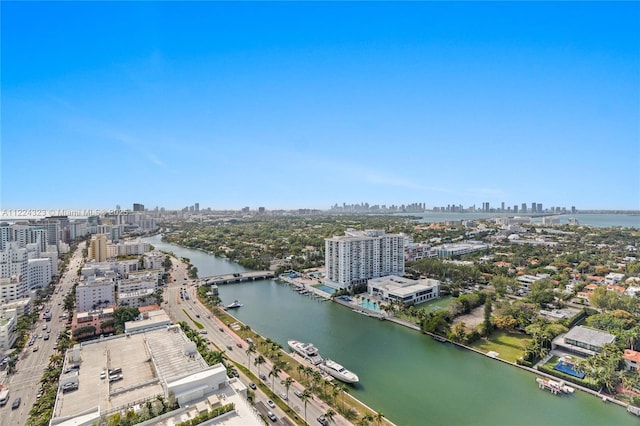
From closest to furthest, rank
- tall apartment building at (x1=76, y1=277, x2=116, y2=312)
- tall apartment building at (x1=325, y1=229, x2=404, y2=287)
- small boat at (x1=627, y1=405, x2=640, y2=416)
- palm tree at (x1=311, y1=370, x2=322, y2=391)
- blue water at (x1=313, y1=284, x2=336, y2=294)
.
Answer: small boat at (x1=627, y1=405, x2=640, y2=416) < palm tree at (x1=311, y1=370, x2=322, y2=391) < tall apartment building at (x1=76, y1=277, x2=116, y2=312) < blue water at (x1=313, y1=284, x2=336, y2=294) < tall apartment building at (x1=325, y1=229, x2=404, y2=287)

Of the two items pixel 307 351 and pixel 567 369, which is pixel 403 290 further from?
pixel 567 369

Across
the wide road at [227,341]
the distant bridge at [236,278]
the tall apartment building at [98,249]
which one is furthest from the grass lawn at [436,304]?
the tall apartment building at [98,249]

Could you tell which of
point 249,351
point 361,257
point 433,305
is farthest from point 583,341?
point 361,257

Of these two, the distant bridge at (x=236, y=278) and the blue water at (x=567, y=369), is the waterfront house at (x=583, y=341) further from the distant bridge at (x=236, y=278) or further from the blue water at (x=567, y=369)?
the distant bridge at (x=236, y=278)

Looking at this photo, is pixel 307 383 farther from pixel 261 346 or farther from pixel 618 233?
pixel 618 233

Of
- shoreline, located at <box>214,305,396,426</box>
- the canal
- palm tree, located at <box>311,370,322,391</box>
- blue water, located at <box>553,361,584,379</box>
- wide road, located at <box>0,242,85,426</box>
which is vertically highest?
palm tree, located at <box>311,370,322,391</box>

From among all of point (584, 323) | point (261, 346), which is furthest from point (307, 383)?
point (584, 323)

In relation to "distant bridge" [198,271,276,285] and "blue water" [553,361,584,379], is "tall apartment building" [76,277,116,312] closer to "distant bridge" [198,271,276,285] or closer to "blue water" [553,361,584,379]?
"distant bridge" [198,271,276,285]

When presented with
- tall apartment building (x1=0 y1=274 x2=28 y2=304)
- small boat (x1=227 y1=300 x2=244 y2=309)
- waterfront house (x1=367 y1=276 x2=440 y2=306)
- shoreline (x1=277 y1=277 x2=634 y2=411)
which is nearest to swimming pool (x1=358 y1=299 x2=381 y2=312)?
shoreline (x1=277 y1=277 x2=634 y2=411)
